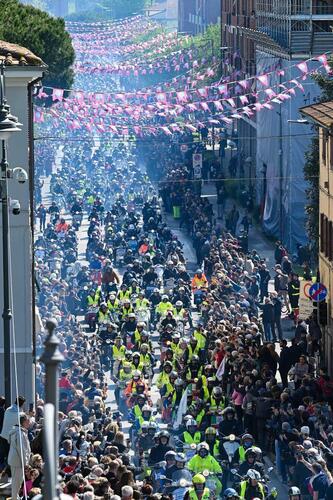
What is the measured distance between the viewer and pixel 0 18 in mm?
58438

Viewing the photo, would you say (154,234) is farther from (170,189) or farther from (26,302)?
(26,302)

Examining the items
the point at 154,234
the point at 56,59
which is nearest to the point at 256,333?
the point at 154,234

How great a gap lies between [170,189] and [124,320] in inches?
1296

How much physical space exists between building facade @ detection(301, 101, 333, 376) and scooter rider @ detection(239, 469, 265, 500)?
46.0 feet

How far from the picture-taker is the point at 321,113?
43.3 metres

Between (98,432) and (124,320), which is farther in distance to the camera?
(124,320)

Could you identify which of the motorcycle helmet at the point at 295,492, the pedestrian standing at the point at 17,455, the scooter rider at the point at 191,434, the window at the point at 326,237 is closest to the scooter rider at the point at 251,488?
the motorcycle helmet at the point at 295,492

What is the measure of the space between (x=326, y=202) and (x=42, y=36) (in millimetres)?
29744

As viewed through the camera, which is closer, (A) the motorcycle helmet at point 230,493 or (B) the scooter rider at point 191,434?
(A) the motorcycle helmet at point 230,493

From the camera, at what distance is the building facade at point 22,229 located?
33250 millimetres

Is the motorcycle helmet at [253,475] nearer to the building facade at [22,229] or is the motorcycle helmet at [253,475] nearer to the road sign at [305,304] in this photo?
the building facade at [22,229]

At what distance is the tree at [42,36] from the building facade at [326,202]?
1441 cm

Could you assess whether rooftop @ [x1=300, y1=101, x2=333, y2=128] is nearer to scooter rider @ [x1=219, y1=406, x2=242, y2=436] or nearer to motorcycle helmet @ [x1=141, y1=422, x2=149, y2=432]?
scooter rider @ [x1=219, y1=406, x2=242, y2=436]

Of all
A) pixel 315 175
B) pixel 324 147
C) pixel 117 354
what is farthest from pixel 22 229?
pixel 315 175
